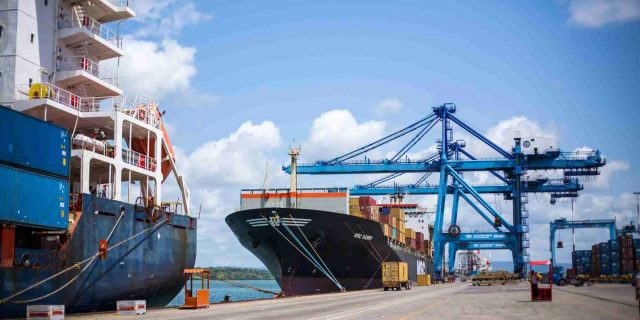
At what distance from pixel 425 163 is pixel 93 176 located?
45.2 metres

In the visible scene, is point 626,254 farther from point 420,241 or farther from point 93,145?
point 93,145

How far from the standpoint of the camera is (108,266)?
28.3 meters

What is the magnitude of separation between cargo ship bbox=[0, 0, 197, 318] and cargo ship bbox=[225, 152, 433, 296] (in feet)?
27.8

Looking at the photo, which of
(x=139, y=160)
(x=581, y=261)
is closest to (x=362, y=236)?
(x=139, y=160)

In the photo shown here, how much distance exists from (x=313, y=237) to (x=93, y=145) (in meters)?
19.5

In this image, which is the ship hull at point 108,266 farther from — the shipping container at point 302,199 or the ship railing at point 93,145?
the shipping container at point 302,199

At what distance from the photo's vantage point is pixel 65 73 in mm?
31359

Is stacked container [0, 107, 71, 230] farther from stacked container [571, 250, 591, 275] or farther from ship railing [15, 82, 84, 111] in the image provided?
stacked container [571, 250, 591, 275]

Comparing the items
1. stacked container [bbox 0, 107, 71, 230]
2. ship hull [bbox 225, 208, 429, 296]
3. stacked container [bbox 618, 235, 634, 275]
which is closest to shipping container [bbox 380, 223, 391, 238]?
ship hull [bbox 225, 208, 429, 296]

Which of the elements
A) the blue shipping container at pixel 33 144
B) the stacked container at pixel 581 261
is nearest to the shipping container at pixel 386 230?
the blue shipping container at pixel 33 144

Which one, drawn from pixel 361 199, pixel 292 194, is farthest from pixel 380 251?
pixel 292 194

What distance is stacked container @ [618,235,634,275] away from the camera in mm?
82350

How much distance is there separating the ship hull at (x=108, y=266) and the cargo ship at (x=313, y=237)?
968 cm

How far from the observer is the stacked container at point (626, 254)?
270 ft
